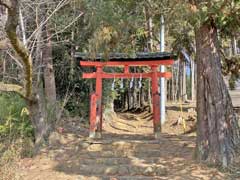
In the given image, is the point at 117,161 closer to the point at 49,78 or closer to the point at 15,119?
the point at 15,119

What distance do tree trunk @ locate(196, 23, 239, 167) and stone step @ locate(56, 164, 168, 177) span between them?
92 cm

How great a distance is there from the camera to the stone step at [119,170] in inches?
290

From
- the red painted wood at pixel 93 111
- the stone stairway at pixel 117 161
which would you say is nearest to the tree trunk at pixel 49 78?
the stone stairway at pixel 117 161

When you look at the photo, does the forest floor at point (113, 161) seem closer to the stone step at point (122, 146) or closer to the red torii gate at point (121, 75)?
the stone step at point (122, 146)

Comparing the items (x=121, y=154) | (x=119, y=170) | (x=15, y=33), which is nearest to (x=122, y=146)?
(x=121, y=154)

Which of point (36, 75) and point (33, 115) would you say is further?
point (36, 75)

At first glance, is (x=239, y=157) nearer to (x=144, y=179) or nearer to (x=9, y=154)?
(x=144, y=179)

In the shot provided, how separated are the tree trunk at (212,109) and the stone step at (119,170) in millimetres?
916

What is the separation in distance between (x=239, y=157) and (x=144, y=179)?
1993 millimetres

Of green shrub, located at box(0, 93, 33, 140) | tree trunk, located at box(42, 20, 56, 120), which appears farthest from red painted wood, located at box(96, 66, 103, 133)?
green shrub, located at box(0, 93, 33, 140)

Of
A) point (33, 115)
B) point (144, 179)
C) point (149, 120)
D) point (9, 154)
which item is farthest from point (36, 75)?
point (149, 120)

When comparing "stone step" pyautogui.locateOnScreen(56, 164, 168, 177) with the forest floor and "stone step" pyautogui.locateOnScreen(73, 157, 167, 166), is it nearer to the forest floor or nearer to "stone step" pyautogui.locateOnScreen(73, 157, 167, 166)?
the forest floor

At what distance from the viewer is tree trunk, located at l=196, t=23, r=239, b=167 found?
7426 mm

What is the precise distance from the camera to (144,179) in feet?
23.0
